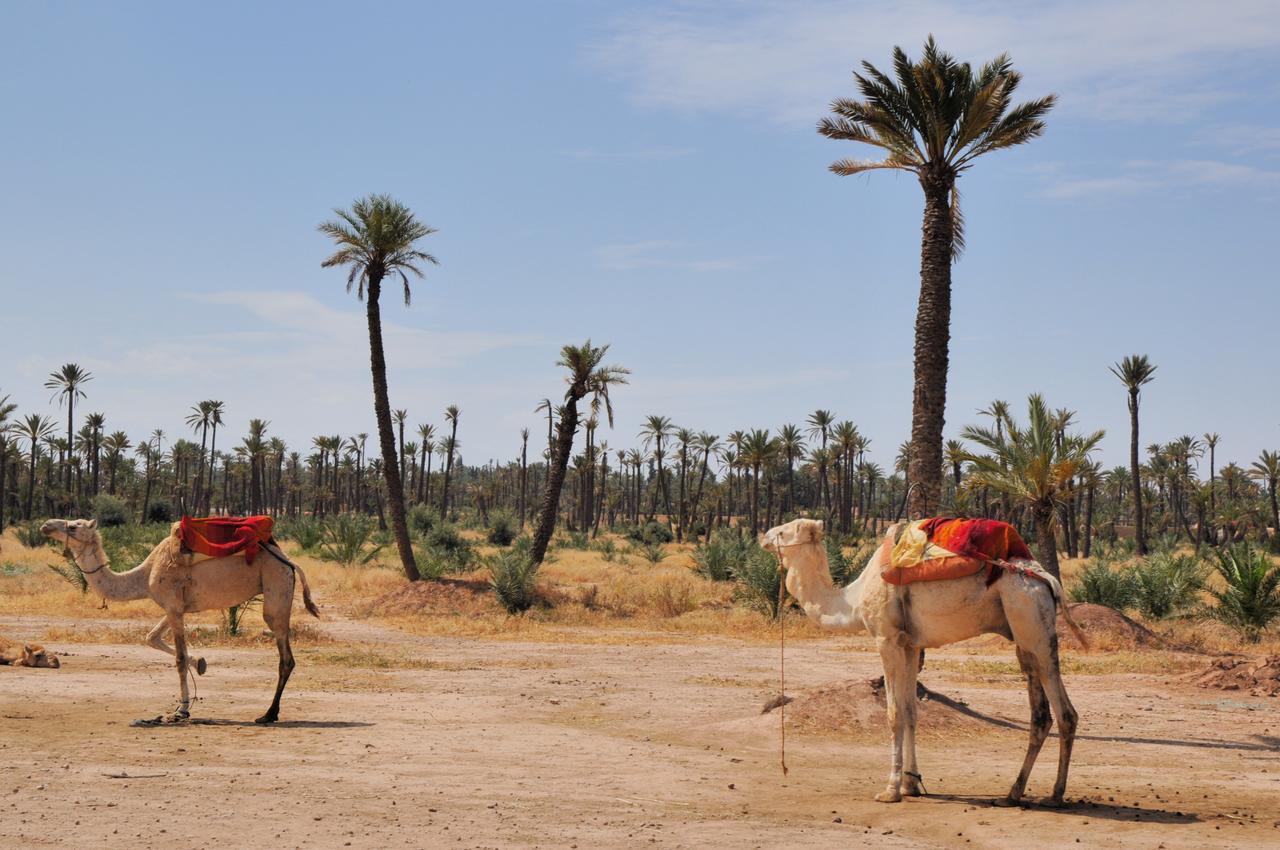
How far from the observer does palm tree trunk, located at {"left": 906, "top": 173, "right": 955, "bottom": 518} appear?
1838cm

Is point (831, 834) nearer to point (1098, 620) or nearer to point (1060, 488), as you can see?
point (1098, 620)

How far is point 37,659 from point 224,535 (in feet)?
19.8

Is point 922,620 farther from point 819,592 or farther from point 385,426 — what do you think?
point 385,426

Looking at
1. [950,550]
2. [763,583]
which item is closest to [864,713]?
[950,550]

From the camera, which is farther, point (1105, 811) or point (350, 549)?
point (350, 549)

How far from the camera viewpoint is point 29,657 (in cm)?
1836

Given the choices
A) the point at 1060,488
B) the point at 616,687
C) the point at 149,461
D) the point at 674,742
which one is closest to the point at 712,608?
the point at 1060,488

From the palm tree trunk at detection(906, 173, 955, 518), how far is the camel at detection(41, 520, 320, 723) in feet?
30.4

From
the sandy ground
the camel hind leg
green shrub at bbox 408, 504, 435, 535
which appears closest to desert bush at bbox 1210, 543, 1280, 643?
the sandy ground

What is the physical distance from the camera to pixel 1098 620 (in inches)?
943

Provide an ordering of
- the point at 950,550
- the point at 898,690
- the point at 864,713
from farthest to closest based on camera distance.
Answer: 1. the point at 864,713
2. the point at 898,690
3. the point at 950,550

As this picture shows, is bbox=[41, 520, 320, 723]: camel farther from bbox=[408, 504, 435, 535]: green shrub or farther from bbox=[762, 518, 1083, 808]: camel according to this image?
bbox=[408, 504, 435, 535]: green shrub

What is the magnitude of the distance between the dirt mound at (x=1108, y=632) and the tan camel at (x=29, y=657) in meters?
17.7

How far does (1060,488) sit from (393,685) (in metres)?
15.4
